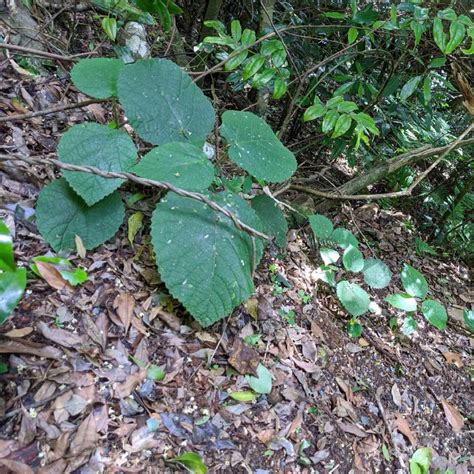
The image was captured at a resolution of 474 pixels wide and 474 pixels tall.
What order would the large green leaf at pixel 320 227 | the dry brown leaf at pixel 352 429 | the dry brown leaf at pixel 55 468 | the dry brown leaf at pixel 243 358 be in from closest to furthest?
the dry brown leaf at pixel 55 468 → the dry brown leaf at pixel 243 358 → the dry brown leaf at pixel 352 429 → the large green leaf at pixel 320 227

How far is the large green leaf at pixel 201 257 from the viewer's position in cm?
135

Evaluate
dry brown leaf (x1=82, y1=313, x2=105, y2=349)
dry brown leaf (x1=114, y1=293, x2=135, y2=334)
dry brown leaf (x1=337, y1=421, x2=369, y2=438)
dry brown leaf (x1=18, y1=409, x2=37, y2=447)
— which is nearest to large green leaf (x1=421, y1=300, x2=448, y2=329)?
dry brown leaf (x1=337, y1=421, x2=369, y2=438)

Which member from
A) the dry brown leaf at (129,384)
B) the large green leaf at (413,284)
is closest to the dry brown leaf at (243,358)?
the dry brown leaf at (129,384)

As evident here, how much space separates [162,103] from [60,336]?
913mm

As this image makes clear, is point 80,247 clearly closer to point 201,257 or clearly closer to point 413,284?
point 201,257

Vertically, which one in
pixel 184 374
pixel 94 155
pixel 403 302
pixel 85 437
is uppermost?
pixel 94 155

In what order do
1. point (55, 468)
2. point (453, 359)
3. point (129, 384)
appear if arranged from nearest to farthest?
point (55, 468)
point (129, 384)
point (453, 359)

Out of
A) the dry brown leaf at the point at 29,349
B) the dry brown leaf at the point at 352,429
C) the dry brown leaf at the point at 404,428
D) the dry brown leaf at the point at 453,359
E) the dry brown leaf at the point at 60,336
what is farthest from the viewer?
the dry brown leaf at the point at 453,359

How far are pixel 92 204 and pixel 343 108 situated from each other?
1152mm

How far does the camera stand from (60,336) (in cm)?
121

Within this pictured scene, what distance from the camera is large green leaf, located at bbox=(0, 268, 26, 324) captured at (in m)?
0.91

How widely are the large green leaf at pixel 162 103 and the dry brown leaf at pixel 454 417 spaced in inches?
66.1

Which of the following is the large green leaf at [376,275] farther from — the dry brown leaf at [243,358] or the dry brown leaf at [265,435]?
the dry brown leaf at [265,435]

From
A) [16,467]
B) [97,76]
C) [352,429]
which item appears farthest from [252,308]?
[97,76]
